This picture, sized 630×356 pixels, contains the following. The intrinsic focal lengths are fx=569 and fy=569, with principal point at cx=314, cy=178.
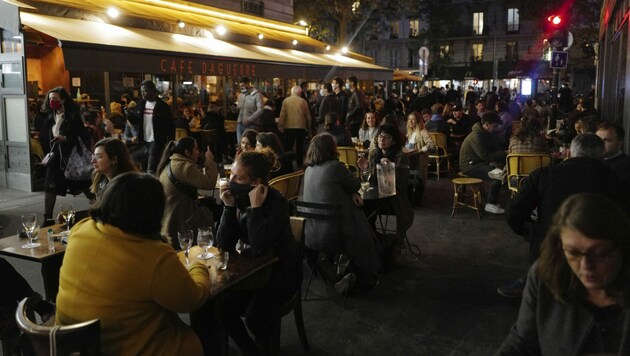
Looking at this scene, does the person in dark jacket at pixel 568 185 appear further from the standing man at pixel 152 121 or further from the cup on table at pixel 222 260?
the standing man at pixel 152 121

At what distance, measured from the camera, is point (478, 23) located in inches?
1929

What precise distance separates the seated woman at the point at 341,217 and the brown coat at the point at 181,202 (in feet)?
3.13

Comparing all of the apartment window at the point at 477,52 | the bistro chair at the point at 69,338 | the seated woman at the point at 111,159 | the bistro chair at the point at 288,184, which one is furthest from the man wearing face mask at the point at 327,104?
the apartment window at the point at 477,52

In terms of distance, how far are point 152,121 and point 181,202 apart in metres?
4.07

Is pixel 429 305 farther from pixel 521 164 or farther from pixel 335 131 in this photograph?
pixel 335 131

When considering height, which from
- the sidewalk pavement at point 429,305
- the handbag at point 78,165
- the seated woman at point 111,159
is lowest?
the sidewalk pavement at point 429,305

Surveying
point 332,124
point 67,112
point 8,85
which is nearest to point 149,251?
point 67,112

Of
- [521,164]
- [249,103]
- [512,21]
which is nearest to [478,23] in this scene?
[512,21]

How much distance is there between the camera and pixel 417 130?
934 centimetres

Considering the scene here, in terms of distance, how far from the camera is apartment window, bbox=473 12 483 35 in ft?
160

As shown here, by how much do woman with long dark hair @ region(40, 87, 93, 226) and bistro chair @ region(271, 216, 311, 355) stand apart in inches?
164

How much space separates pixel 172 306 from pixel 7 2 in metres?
8.14

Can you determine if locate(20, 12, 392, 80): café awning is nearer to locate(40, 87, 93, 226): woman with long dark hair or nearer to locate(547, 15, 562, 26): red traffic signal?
locate(40, 87, 93, 226): woman with long dark hair

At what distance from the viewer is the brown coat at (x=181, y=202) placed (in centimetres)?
482
